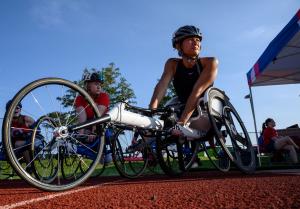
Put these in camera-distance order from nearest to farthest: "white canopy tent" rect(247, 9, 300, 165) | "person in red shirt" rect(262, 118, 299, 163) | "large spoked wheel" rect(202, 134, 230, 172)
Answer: "large spoked wheel" rect(202, 134, 230, 172)
"white canopy tent" rect(247, 9, 300, 165)
"person in red shirt" rect(262, 118, 299, 163)

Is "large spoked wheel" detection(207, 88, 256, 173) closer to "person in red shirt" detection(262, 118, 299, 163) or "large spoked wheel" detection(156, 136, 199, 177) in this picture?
"large spoked wheel" detection(156, 136, 199, 177)

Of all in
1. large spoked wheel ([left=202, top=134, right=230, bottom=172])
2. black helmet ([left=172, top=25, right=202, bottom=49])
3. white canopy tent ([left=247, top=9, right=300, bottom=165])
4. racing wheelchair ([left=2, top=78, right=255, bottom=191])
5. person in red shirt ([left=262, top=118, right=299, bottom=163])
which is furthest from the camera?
person in red shirt ([left=262, top=118, right=299, bottom=163])

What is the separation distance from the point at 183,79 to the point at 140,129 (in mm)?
1054

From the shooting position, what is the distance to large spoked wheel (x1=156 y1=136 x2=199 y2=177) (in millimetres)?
4074

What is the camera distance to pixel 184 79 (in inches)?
171

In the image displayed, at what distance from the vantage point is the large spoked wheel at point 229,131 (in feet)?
13.1

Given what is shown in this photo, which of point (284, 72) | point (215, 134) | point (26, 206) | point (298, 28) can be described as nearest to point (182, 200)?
point (26, 206)

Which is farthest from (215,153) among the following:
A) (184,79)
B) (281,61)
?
(281,61)

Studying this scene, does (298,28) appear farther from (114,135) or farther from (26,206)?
(26,206)

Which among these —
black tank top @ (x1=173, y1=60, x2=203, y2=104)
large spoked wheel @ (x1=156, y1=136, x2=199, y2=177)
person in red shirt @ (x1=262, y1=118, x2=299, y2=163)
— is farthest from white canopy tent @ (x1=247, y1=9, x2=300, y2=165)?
large spoked wheel @ (x1=156, y1=136, x2=199, y2=177)

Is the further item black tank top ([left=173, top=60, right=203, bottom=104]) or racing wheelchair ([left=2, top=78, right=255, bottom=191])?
black tank top ([left=173, top=60, right=203, bottom=104])

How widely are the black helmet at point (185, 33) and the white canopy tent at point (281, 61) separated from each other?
393 cm

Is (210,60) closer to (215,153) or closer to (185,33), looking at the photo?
(185,33)

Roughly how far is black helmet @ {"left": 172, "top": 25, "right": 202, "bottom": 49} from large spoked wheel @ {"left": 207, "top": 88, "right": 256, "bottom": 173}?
0.72 metres
